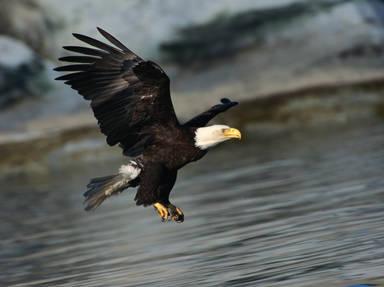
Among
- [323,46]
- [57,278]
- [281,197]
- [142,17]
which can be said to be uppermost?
[142,17]

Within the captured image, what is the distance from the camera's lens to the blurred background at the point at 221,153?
23.2 feet

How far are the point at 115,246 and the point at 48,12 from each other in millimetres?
10319

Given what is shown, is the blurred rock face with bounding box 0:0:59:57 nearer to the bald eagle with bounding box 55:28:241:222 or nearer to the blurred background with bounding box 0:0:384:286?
the blurred background with bounding box 0:0:384:286

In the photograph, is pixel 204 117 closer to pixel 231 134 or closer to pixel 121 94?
pixel 231 134

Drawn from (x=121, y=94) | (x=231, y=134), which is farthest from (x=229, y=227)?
(x=121, y=94)

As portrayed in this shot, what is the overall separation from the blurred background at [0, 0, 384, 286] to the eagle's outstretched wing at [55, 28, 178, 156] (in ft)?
2.75

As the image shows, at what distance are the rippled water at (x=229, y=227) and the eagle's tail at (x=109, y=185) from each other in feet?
1.31

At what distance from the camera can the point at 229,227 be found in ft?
27.6

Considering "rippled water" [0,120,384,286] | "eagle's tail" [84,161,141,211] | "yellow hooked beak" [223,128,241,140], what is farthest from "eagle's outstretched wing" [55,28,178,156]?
"rippled water" [0,120,384,286]

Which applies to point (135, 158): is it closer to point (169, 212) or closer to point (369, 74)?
point (169, 212)

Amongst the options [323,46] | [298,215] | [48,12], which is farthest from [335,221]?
[48,12]

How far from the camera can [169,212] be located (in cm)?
824

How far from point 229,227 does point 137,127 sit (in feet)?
3.36

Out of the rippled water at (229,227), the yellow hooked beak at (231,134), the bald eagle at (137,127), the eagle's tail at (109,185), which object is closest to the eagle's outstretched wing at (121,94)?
the bald eagle at (137,127)
